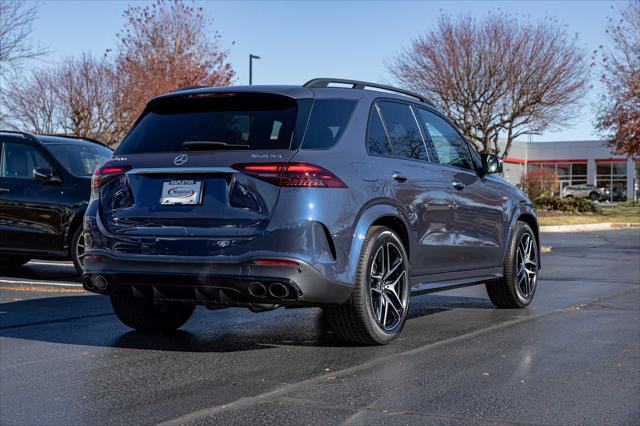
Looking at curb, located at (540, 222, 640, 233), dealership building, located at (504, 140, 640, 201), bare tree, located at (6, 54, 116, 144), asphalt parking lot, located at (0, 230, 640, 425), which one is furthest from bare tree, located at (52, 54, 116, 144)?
dealership building, located at (504, 140, 640, 201)

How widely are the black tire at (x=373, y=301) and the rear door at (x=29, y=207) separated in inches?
221

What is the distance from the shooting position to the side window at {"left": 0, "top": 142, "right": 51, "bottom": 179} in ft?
37.8

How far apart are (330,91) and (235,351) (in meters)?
1.94

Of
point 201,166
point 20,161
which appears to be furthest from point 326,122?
point 20,161

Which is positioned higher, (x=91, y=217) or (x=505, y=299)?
(x=91, y=217)

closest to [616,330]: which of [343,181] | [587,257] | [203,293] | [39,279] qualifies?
[343,181]

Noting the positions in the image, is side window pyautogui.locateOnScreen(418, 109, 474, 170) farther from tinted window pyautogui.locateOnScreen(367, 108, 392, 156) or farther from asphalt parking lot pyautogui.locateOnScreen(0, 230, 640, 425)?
asphalt parking lot pyautogui.locateOnScreen(0, 230, 640, 425)

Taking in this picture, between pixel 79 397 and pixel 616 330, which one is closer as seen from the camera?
pixel 79 397

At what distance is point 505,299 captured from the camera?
881cm

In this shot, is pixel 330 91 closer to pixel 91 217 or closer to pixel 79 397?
pixel 91 217

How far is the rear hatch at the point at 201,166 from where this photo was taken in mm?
5809

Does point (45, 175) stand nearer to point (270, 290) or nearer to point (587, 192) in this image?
point (270, 290)

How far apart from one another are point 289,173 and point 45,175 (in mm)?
6177

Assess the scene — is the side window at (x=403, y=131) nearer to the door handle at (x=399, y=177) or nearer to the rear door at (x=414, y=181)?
the rear door at (x=414, y=181)
